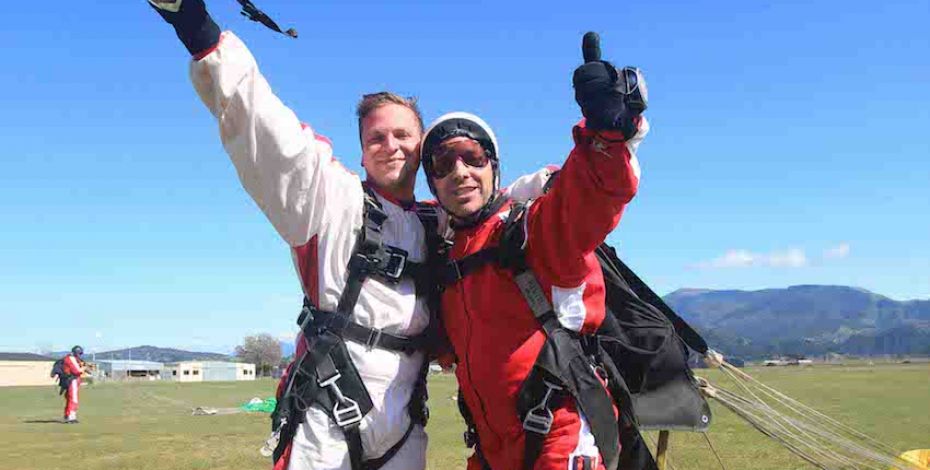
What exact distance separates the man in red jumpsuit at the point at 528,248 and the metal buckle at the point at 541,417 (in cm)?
4

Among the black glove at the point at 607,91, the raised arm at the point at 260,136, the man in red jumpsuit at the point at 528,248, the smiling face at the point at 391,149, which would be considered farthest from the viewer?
the smiling face at the point at 391,149

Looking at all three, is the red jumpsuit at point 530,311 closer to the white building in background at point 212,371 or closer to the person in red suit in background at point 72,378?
the person in red suit in background at point 72,378

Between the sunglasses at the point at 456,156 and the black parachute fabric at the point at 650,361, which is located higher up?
the sunglasses at the point at 456,156

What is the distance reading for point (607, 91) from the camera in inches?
89.7

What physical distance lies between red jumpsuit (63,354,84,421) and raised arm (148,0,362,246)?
15.3 meters

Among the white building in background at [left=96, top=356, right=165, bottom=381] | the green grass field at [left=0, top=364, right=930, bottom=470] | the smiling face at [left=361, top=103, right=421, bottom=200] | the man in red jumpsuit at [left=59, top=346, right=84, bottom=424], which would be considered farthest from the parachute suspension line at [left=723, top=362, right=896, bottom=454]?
the white building in background at [left=96, top=356, right=165, bottom=381]

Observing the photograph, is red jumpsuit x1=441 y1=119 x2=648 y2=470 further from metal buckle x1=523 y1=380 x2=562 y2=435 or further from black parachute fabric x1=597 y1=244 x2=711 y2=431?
black parachute fabric x1=597 y1=244 x2=711 y2=431

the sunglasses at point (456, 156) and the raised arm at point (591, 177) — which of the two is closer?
the raised arm at point (591, 177)

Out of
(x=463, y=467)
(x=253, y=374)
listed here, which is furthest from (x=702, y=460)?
(x=253, y=374)

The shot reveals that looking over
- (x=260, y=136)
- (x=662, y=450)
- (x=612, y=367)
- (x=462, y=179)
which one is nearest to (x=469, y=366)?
(x=612, y=367)

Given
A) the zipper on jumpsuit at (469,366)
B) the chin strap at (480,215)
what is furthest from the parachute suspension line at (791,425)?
the chin strap at (480,215)

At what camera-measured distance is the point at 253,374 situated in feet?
301

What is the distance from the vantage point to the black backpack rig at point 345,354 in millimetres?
2990

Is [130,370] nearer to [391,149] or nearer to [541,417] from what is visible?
[391,149]
